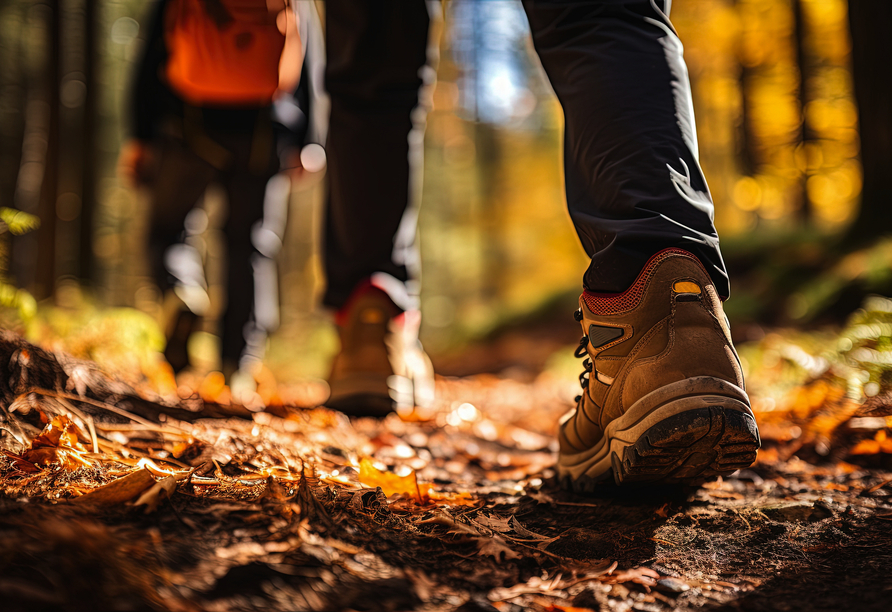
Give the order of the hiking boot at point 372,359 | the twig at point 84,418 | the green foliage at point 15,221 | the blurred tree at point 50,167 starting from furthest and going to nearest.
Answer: the blurred tree at point 50,167
the hiking boot at point 372,359
the green foliage at point 15,221
the twig at point 84,418

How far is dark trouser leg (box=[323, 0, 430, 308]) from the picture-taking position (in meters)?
2.24

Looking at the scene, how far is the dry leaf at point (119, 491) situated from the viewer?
2.91ft

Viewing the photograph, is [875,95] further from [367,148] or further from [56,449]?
[56,449]

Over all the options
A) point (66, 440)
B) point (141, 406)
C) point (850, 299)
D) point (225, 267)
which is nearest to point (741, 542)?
point (66, 440)

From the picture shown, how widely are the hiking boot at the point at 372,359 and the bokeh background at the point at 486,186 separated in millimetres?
1195

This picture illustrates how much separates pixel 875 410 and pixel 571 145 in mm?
1630

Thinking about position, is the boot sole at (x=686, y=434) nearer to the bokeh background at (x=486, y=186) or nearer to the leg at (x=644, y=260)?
the leg at (x=644, y=260)

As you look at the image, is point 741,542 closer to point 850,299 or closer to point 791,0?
point 850,299

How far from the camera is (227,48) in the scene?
8.43 feet

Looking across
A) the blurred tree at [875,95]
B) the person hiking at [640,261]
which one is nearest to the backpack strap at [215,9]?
the person hiking at [640,261]

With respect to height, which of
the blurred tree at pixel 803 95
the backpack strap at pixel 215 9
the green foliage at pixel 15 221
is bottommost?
the green foliage at pixel 15 221

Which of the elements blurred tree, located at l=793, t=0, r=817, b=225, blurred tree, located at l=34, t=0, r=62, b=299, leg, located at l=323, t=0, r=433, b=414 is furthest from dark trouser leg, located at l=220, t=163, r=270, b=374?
blurred tree, located at l=793, t=0, r=817, b=225

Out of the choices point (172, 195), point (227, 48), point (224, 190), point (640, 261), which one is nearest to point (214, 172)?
point (224, 190)

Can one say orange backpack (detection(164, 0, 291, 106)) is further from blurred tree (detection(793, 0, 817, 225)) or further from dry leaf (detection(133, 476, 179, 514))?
blurred tree (detection(793, 0, 817, 225))
